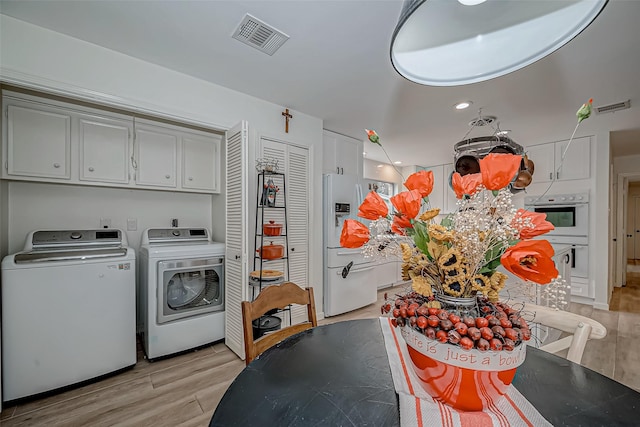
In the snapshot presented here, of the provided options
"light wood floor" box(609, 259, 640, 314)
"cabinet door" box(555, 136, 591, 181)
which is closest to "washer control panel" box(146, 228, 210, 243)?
"cabinet door" box(555, 136, 591, 181)

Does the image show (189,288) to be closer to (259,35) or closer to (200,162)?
(200,162)

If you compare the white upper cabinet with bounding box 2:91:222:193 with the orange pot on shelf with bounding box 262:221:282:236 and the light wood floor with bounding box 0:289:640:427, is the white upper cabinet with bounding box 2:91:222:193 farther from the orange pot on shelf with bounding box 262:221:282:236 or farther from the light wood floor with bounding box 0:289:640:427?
the light wood floor with bounding box 0:289:640:427

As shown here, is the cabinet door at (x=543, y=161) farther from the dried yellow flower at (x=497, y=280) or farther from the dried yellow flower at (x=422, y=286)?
the dried yellow flower at (x=422, y=286)

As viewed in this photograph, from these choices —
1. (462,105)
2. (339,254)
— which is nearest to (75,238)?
(339,254)

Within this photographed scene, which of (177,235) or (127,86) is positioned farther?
(177,235)

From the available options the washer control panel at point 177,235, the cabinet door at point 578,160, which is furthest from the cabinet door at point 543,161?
the washer control panel at point 177,235

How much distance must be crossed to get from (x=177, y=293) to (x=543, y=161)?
516 cm

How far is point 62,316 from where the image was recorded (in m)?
1.86

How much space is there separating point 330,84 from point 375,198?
2.06m

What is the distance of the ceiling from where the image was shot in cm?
162

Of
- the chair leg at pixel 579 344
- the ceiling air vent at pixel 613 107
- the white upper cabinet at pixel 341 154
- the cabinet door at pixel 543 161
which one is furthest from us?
the cabinet door at pixel 543 161

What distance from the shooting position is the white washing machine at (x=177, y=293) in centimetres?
229

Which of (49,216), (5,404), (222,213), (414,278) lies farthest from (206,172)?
(414,278)

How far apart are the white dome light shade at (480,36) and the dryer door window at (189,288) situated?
91.5 inches
